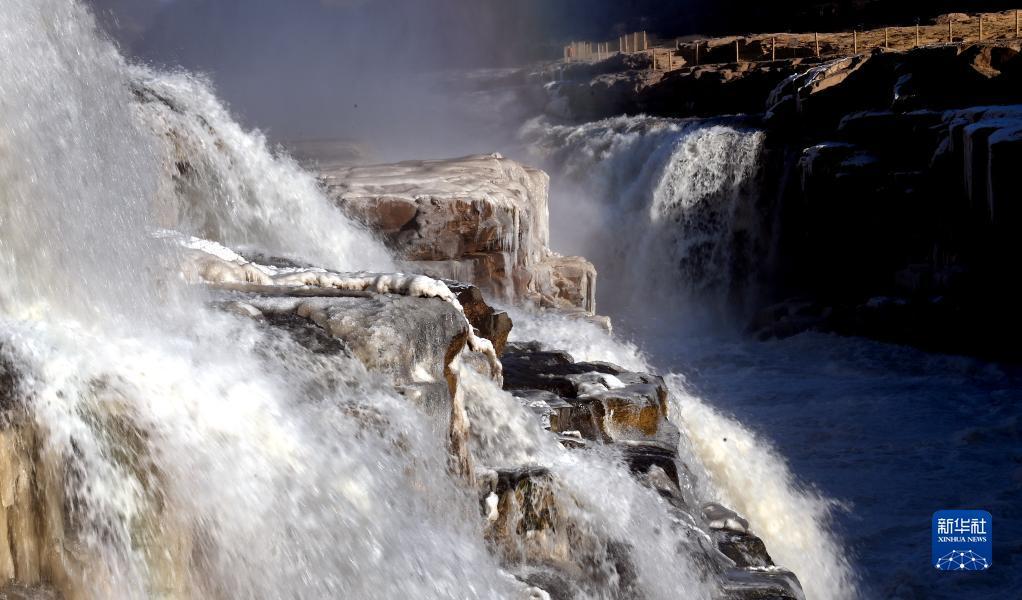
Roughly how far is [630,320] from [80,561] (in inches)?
451

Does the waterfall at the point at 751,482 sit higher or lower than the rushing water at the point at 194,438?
lower

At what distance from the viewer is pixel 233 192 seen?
655 cm

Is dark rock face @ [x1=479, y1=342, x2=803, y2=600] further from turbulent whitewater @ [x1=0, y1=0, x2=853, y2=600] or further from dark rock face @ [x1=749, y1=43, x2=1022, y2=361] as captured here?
dark rock face @ [x1=749, y1=43, x2=1022, y2=361]

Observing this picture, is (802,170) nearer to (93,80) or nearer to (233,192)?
(233,192)

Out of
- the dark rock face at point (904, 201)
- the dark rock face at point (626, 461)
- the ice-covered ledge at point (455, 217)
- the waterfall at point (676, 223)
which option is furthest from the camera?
the waterfall at point (676, 223)

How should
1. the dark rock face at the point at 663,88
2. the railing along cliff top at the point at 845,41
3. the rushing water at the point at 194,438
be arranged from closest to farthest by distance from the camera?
the rushing water at the point at 194,438, the dark rock face at the point at 663,88, the railing along cliff top at the point at 845,41

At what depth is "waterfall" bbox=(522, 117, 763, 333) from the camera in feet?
43.2

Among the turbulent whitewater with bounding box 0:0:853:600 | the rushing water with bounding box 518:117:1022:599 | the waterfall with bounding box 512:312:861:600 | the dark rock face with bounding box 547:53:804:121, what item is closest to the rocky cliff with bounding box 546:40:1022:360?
the rushing water with bounding box 518:117:1022:599

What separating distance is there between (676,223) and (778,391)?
14.1ft

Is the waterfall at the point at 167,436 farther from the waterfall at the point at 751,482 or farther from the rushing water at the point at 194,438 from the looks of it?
the waterfall at the point at 751,482

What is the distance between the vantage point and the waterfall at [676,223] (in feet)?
43.2

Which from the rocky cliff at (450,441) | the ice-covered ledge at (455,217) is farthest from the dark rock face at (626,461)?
the ice-covered ledge at (455,217)

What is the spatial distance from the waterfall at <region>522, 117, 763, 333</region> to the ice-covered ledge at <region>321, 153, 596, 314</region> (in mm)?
5272

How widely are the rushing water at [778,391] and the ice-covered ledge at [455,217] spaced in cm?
96
